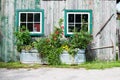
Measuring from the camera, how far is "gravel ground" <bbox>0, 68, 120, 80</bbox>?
1143 centimetres

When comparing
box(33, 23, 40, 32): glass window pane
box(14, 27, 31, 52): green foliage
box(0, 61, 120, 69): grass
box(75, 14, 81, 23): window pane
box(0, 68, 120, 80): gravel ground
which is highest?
box(75, 14, 81, 23): window pane

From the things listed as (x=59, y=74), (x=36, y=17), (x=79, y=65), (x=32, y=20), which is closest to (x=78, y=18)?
(x=36, y=17)

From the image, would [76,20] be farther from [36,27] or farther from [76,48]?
[36,27]

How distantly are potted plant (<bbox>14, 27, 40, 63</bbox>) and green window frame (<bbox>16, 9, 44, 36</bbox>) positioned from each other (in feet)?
1.64

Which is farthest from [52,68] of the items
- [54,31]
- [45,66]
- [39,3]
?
[39,3]

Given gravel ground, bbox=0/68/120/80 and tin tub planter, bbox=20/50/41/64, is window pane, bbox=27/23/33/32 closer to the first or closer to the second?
tin tub planter, bbox=20/50/41/64

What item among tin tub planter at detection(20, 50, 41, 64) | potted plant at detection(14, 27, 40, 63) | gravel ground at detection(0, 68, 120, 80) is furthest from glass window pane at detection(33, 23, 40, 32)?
gravel ground at detection(0, 68, 120, 80)

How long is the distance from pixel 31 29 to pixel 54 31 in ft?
3.03

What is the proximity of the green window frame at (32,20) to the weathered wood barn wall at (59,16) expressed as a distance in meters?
0.14

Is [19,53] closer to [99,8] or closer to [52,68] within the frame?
[52,68]

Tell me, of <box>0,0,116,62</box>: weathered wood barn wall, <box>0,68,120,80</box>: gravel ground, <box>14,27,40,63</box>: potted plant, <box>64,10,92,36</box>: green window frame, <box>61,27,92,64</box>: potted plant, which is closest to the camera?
<box>0,68,120,80</box>: gravel ground

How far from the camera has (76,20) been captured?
15219 millimetres

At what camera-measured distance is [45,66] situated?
554 inches

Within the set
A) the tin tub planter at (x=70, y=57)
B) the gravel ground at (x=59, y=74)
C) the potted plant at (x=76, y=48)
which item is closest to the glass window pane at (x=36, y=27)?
the potted plant at (x=76, y=48)
